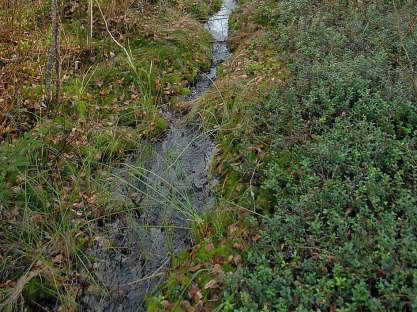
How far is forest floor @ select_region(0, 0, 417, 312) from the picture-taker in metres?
3.85

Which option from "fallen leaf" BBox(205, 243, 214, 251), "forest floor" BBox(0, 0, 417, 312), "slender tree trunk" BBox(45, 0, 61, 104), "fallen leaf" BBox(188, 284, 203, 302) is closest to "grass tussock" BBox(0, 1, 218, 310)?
"forest floor" BBox(0, 0, 417, 312)

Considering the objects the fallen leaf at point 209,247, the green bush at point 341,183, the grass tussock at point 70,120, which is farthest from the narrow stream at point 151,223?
the green bush at point 341,183

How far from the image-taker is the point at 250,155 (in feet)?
18.6

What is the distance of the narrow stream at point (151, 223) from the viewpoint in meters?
4.78

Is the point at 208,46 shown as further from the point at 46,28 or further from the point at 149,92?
the point at 46,28

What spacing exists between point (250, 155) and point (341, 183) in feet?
4.91

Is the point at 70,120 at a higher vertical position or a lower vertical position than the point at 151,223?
higher

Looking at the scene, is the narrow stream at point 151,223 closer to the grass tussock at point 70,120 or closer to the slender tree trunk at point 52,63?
the grass tussock at point 70,120

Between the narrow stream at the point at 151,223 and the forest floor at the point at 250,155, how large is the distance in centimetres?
17

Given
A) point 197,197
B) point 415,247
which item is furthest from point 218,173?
point 415,247

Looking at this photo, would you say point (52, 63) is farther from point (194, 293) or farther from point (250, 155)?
point (194, 293)

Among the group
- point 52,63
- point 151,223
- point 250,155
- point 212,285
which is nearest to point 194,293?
point 212,285

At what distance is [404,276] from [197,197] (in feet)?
9.94

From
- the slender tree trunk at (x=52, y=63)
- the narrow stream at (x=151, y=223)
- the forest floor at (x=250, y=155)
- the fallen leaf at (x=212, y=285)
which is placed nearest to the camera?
the forest floor at (x=250, y=155)
